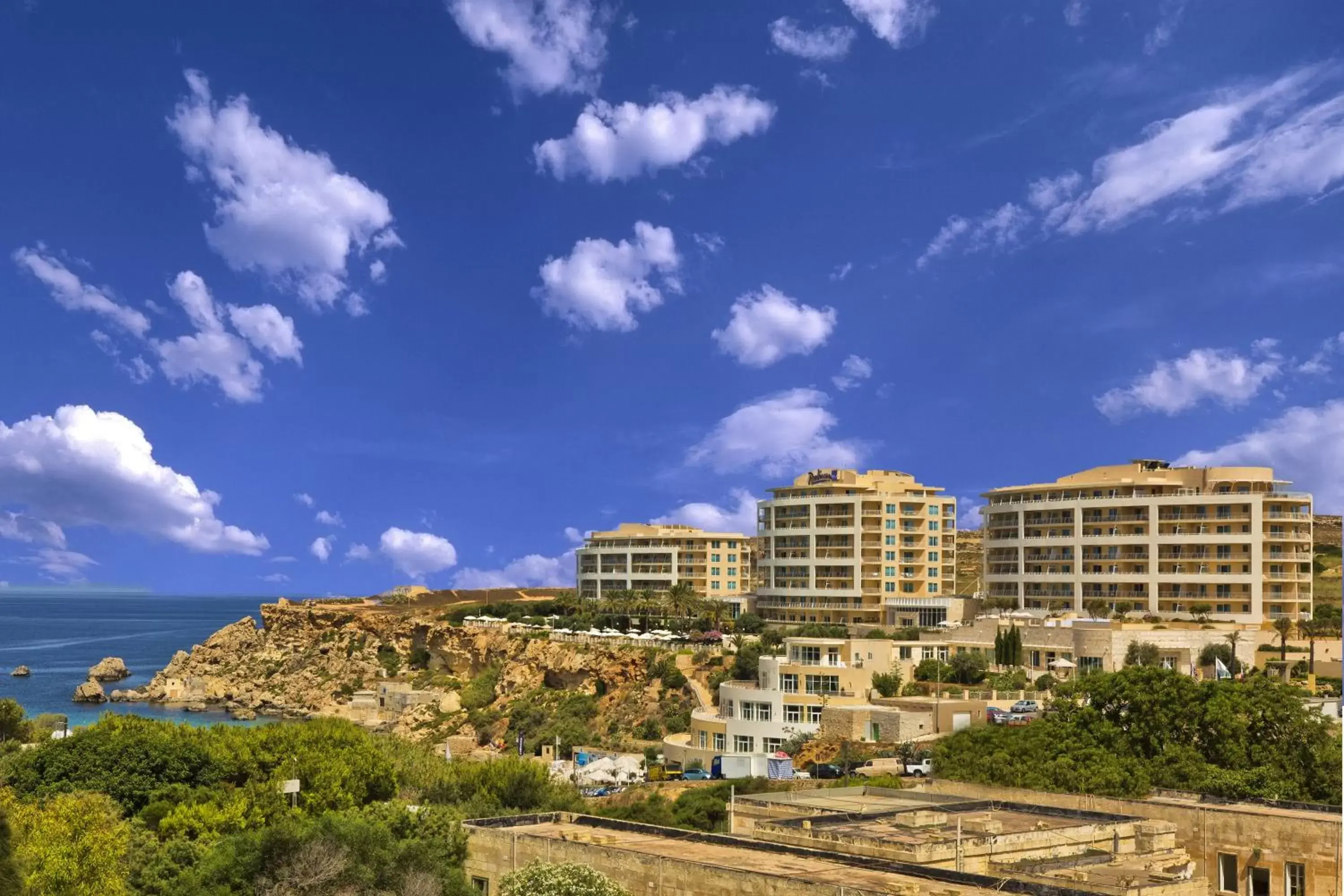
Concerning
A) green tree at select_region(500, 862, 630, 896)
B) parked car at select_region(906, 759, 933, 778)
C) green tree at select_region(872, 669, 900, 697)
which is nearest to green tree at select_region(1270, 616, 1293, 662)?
green tree at select_region(872, 669, 900, 697)

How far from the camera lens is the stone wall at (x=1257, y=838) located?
23.8 meters

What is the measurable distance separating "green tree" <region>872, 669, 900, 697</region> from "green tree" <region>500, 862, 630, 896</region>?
46.3 metres

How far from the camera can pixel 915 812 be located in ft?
81.1

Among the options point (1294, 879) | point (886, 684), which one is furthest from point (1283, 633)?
point (1294, 879)

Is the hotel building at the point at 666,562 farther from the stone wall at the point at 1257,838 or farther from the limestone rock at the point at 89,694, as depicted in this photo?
the stone wall at the point at 1257,838

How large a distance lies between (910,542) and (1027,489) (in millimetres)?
9609

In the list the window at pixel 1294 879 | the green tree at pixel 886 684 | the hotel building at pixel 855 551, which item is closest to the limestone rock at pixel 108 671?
the hotel building at pixel 855 551

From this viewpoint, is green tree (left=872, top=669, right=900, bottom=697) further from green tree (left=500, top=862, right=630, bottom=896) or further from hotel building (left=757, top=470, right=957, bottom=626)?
green tree (left=500, top=862, right=630, bottom=896)

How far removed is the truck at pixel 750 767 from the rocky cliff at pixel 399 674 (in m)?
20.8

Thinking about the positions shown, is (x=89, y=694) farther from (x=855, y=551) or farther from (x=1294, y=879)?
(x=1294, y=879)

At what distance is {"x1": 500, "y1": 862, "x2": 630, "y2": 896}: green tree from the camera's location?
20.0 meters

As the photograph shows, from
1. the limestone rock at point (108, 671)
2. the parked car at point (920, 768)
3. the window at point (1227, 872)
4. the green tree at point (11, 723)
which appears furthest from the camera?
the limestone rock at point (108, 671)

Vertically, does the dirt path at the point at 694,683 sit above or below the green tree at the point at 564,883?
below

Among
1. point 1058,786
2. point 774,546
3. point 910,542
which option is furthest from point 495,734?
point 1058,786
